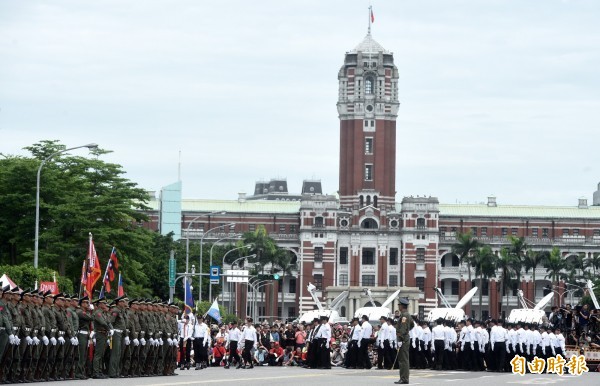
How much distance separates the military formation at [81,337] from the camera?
26.9 m

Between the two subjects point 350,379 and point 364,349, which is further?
point 364,349

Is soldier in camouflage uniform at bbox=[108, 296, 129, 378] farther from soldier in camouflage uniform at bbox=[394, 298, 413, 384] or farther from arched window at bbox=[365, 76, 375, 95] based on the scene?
arched window at bbox=[365, 76, 375, 95]

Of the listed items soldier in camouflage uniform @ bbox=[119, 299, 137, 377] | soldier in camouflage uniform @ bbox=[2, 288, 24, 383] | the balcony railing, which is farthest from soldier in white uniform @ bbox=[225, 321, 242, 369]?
the balcony railing

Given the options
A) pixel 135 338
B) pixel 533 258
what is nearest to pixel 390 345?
pixel 135 338

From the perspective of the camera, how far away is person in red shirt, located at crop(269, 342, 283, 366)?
4450 centimetres

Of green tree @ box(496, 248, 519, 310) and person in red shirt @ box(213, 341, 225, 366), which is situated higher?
green tree @ box(496, 248, 519, 310)

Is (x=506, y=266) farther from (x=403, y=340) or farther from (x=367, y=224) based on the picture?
(x=403, y=340)

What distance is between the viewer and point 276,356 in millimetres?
44625

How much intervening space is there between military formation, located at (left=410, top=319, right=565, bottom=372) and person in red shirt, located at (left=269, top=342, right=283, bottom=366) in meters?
4.52

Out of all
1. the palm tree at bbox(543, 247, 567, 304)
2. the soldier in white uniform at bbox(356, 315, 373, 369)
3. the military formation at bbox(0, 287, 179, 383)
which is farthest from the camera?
the palm tree at bbox(543, 247, 567, 304)

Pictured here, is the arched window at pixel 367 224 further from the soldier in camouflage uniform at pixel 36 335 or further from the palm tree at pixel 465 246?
the soldier in camouflage uniform at pixel 36 335

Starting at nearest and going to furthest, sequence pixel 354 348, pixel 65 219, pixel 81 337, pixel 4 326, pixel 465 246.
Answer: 1. pixel 4 326
2. pixel 81 337
3. pixel 354 348
4. pixel 65 219
5. pixel 465 246

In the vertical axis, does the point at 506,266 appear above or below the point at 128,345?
above

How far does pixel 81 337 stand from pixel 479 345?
1573 cm
